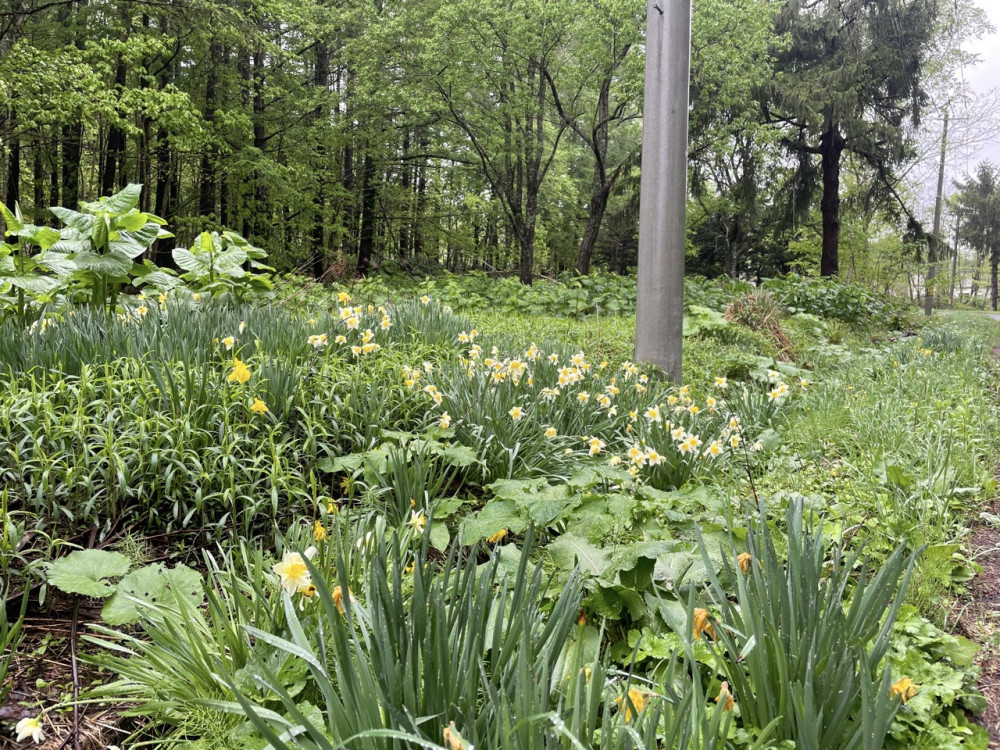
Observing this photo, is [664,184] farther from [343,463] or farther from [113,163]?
[113,163]

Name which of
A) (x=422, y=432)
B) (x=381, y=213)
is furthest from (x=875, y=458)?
(x=381, y=213)

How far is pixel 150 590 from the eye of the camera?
1.52 metres

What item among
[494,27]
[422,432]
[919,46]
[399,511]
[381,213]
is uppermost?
[919,46]

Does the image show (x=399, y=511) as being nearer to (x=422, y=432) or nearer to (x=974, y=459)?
(x=422, y=432)

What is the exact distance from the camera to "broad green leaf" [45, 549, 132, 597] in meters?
1.47

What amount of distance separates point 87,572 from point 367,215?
15857mm

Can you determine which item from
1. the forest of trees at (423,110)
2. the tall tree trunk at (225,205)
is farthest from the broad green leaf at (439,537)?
the tall tree trunk at (225,205)

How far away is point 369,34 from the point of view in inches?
463

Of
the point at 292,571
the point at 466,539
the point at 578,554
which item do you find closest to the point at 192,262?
the point at 466,539

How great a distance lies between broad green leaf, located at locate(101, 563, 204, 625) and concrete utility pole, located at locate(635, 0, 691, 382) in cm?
345

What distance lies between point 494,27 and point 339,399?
10231 mm

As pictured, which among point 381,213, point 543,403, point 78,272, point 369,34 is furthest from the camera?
point 381,213

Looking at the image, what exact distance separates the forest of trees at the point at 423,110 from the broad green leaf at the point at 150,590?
23.1ft

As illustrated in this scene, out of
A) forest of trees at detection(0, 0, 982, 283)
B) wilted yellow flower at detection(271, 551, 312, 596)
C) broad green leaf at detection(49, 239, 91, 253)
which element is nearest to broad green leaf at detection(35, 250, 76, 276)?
broad green leaf at detection(49, 239, 91, 253)
